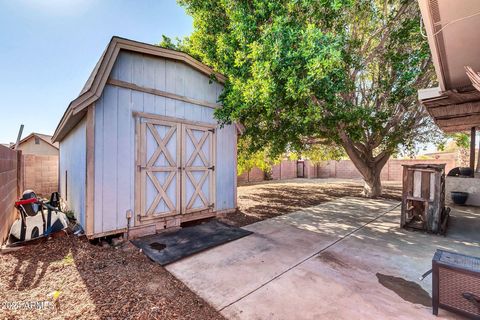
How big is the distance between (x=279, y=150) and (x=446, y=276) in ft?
16.7

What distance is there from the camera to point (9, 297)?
2268 mm

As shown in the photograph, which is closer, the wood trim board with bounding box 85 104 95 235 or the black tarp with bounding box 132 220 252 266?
the black tarp with bounding box 132 220 252 266

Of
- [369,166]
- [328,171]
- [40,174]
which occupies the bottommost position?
[328,171]

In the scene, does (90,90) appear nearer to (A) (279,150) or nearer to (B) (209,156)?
(B) (209,156)

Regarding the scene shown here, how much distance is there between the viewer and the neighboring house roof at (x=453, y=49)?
2107 mm

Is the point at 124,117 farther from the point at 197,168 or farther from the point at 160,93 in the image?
the point at 197,168

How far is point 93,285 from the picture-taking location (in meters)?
2.50

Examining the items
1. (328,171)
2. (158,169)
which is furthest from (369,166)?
(328,171)

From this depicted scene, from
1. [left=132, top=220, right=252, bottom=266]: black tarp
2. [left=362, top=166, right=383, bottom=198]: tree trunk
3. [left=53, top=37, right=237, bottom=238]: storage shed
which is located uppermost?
[left=53, top=37, right=237, bottom=238]: storage shed

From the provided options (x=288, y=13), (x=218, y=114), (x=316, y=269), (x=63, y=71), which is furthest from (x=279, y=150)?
(x=63, y=71)

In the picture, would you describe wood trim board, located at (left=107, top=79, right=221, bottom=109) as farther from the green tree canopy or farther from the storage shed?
the green tree canopy

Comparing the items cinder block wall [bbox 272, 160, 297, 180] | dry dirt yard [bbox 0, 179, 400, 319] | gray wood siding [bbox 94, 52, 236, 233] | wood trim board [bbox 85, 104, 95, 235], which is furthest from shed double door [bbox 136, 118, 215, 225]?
cinder block wall [bbox 272, 160, 297, 180]

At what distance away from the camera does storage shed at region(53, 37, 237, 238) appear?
359 centimetres

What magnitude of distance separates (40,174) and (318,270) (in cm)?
1075
